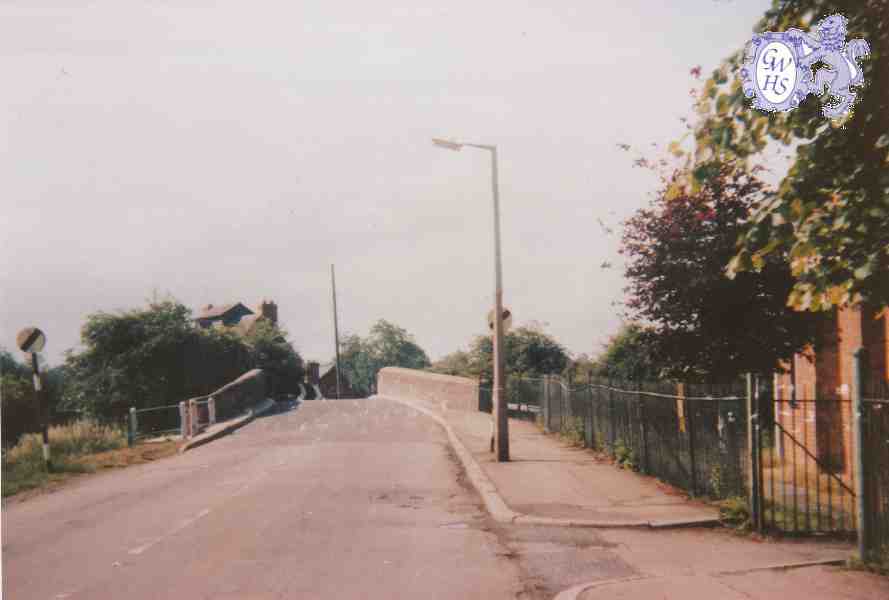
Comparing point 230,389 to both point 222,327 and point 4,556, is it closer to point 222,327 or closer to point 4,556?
point 222,327

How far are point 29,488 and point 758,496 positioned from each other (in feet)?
40.9

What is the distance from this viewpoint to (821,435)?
41.0ft

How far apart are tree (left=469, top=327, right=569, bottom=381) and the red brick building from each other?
2500cm

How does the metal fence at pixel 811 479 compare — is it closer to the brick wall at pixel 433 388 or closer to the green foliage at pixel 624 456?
the green foliage at pixel 624 456

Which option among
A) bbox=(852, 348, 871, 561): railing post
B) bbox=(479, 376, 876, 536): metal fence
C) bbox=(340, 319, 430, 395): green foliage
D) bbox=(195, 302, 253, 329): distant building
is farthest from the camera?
bbox=(340, 319, 430, 395): green foliage

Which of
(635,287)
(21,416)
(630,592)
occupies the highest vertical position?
(635,287)

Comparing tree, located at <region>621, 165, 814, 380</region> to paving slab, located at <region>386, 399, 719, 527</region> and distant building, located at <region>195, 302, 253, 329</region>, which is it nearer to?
paving slab, located at <region>386, 399, 719, 527</region>

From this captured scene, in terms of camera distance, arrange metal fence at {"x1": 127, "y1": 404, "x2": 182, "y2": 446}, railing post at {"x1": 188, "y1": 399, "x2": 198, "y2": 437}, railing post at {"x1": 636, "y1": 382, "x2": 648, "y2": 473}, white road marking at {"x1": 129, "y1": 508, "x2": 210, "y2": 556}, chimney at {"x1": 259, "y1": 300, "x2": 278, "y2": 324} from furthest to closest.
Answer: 1. chimney at {"x1": 259, "y1": 300, "x2": 278, "y2": 324}
2. metal fence at {"x1": 127, "y1": 404, "x2": 182, "y2": 446}
3. railing post at {"x1": 188, "y1": 399, "x2": 198, "y2": 437}
4. railing post at {"x1": 636, "y1": 382, "x2": 648, "y2": 473}
5. white road marking at {"x1": 129, "y1": 508, "x2": 210, "y2": 556}

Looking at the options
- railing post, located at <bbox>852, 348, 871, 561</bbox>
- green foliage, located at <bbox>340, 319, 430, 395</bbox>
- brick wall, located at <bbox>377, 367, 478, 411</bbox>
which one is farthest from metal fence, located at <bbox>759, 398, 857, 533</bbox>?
green foliage, located at <bbox>340, 319, 430, 395</bbox>

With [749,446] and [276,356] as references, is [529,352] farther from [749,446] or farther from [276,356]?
[749,446]

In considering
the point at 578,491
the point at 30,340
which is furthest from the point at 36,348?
the point at 578,491

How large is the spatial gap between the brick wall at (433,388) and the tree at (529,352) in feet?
13.5

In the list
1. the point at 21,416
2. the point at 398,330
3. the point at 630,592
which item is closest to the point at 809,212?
the point at 630,592

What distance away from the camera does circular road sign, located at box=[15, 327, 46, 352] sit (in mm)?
15875
